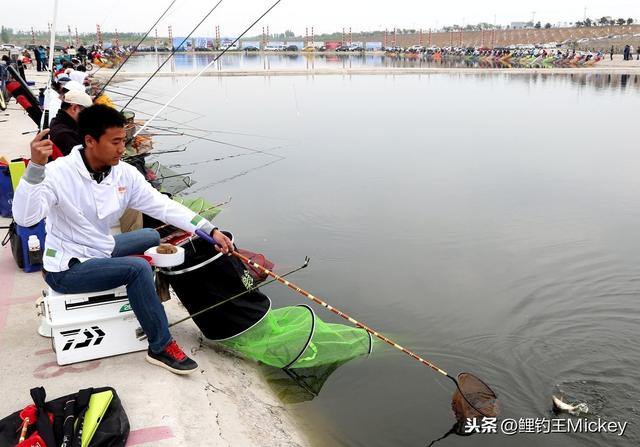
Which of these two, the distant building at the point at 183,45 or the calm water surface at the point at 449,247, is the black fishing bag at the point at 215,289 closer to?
the calm water surface at the point at 449,247

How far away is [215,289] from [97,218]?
1053 millimetres

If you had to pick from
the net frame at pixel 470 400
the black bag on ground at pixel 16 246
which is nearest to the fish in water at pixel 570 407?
the net frame at pixel 470 400

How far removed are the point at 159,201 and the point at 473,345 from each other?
3422 millimetres

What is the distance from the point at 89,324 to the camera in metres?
3.87

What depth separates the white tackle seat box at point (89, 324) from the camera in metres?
3.79

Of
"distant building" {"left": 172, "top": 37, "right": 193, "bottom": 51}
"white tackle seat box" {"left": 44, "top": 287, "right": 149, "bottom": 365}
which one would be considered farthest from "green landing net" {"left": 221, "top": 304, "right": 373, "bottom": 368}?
"distant building" {"left": 172, "top": 37, "right": 193, "bottom": 51}

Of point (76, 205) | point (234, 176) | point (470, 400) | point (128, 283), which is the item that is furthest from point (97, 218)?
point (234, 176)

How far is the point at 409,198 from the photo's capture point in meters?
10.8

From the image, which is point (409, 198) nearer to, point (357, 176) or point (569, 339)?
point (357, 176)

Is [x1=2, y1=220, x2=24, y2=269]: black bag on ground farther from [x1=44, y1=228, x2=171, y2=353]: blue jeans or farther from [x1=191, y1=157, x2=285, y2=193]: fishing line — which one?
[x1=191, y1=157, x2=285, y2=193]: fishing line

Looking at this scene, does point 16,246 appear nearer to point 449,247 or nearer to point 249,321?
point 249,321

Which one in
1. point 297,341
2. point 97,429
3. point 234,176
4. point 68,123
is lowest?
point 234,176

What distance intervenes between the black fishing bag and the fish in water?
2.49m

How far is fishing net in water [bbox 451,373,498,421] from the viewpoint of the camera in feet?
15.2
